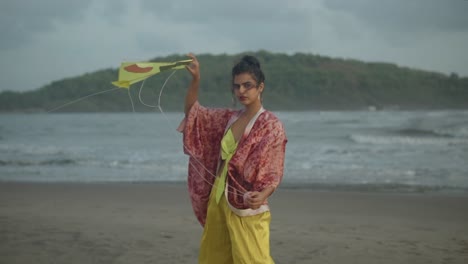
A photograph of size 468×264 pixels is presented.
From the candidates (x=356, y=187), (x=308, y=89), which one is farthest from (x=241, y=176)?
(x=308, y=89)

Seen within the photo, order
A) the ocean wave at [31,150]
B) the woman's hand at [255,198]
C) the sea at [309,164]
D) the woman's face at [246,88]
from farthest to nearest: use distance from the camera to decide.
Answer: the ocean wave at [31,150]
the sea at [309,164]
the woman's face at [246,88]
the woman's hand at [255,198]

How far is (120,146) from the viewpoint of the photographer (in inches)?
824

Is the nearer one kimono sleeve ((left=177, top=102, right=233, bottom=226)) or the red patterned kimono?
the red patterned kimono

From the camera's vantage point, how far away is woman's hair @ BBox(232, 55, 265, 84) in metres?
3.17

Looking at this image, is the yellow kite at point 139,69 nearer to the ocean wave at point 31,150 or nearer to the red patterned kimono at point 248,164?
the red patterned kimono at point 248,164

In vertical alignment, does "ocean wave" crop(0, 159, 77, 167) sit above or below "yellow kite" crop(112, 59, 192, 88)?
below

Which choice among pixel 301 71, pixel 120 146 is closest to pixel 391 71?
pixel 301 71

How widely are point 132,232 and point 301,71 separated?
247 ft

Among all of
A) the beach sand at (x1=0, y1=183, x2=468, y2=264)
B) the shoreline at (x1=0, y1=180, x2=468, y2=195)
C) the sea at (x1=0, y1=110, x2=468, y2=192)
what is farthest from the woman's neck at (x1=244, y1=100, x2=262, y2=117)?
the shoreline at (x1=0, y1=180, x2=468, y2=195)

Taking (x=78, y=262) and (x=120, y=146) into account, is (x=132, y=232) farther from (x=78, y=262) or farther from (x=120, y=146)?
(x=120, y=146)

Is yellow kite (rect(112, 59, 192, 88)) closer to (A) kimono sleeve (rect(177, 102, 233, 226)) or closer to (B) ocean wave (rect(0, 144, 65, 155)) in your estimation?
(A) kimono sleeve (rect(177, 102, 233, 226))

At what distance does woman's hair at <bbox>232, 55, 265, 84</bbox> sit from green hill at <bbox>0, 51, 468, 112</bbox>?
207 feet

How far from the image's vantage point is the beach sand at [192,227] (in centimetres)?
551

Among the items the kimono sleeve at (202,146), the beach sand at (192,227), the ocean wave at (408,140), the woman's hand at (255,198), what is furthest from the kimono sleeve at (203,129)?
the ocean wave at (408,140)
